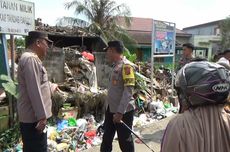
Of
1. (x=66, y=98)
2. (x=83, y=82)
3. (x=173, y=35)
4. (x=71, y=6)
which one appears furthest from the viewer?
(x=71, y=6)

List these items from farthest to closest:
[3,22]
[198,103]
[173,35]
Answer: [173,35], [3,22], [198,103]

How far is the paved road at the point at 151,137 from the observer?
5508 millimetres

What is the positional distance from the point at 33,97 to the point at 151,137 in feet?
11.3

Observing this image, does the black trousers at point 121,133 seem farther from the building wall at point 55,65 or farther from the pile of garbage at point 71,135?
the building wall at point 55,65

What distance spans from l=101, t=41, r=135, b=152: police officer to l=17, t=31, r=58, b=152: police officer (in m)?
1.04

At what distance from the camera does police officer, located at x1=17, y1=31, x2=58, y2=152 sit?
133 inches

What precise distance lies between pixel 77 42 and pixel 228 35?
88.9 feet

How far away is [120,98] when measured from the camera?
430 centimetres

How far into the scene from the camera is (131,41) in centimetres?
2377

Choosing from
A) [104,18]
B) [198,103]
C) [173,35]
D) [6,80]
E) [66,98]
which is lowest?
[66,98]

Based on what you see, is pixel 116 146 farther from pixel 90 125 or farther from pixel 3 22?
pixel 3 22

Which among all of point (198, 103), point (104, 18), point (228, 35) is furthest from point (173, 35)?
point (228, 35)

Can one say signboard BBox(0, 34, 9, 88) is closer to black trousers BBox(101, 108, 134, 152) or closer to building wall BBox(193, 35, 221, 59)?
black trousers BBox(101, 108, 134, 152)

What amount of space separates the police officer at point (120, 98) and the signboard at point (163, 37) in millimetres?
4199
